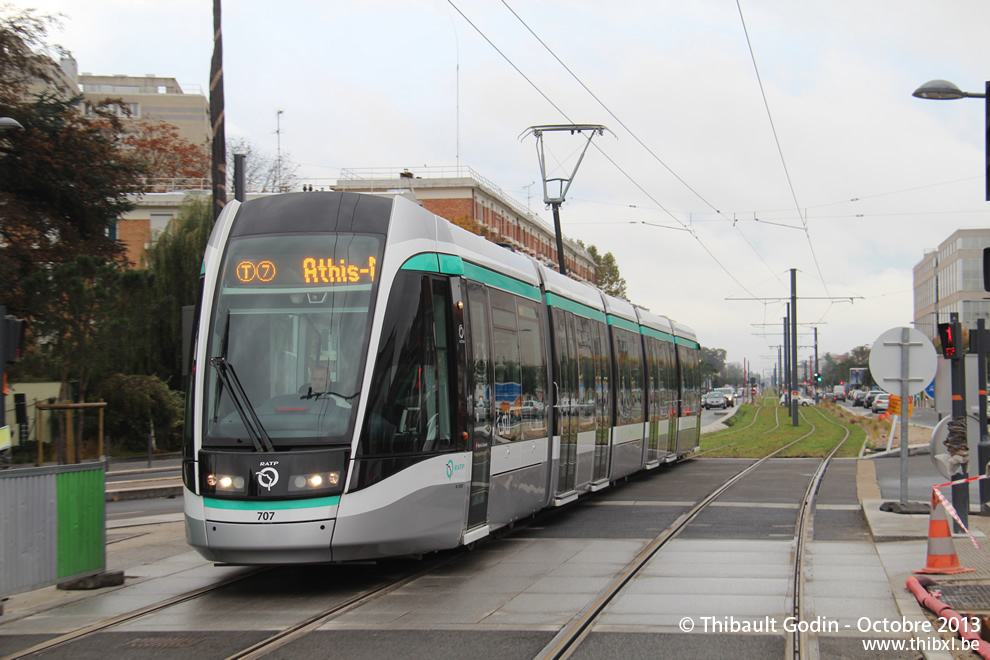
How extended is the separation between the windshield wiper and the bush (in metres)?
25.3

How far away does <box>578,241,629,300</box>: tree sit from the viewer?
9362 centimetres

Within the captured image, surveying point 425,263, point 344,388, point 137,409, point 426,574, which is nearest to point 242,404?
point 344,388

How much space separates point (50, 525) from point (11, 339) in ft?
5.61

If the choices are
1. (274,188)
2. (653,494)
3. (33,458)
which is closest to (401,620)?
(653,494)

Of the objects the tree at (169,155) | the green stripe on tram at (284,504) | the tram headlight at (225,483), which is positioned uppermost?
the tree at (169,155)

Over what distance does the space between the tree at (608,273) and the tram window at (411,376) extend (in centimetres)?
8415

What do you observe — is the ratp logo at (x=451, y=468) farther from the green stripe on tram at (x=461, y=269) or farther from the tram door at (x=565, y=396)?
the tram door at (x=565, y=396)

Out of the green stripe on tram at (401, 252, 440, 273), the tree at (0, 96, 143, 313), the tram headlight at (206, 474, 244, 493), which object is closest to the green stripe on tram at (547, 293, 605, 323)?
the green stripe on tram at (401, 252, 440, 273)

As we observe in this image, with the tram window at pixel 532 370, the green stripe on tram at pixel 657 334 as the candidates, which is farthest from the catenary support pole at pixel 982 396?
the green stripe on tram at pixel 657 334

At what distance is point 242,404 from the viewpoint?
870cm

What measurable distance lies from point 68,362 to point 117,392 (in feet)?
12.0

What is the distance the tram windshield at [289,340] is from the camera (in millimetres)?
8633

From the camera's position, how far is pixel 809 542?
1157 centimetres

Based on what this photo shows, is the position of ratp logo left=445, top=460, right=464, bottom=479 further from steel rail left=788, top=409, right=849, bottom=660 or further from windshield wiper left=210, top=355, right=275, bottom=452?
steel rail left=788, top=409, right=849, bottom=660
